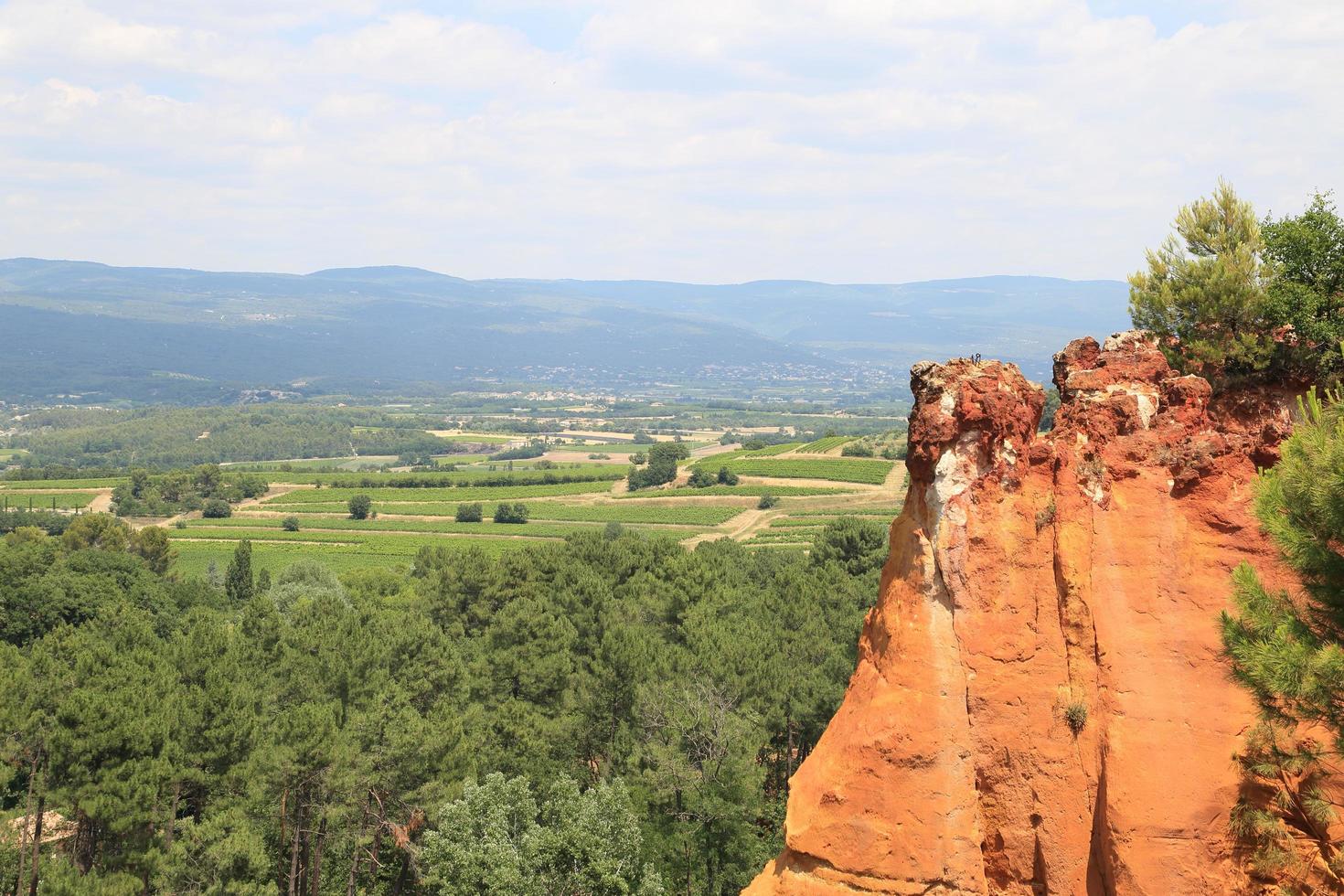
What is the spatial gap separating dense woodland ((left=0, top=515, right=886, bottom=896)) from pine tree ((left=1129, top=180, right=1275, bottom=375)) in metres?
17.8

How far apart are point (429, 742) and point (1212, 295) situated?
26855 millimetres

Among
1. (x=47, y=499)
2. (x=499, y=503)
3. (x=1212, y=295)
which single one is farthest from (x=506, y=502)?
(x=1212, y=295)

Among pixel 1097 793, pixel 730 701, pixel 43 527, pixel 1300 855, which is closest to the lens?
pixel 1300 855

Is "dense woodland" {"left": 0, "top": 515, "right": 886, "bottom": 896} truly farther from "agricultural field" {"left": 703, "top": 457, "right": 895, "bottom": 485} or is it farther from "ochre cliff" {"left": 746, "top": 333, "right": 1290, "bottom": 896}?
"agricultural field" {"left": 703, "top": 457, "right": 895, "bottom": 485}

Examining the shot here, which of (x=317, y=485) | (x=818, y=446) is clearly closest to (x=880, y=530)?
(x=818, y=446)

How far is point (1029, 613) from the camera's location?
1600 centimetres

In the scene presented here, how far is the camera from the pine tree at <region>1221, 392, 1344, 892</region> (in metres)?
13.4

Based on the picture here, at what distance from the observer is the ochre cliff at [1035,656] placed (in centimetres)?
1503

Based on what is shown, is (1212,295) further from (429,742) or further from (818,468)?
(818,468)

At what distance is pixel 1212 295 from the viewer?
963 inches

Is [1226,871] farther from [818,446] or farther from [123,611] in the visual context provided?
[818,446]

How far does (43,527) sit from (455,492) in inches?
2259

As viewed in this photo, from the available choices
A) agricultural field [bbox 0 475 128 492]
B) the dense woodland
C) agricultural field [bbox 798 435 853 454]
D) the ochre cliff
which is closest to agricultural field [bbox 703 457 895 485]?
agricultural field [bbox 798 435 853 454]

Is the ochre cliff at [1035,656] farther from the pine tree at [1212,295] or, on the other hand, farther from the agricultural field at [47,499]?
the agricultural field at [47,499]
